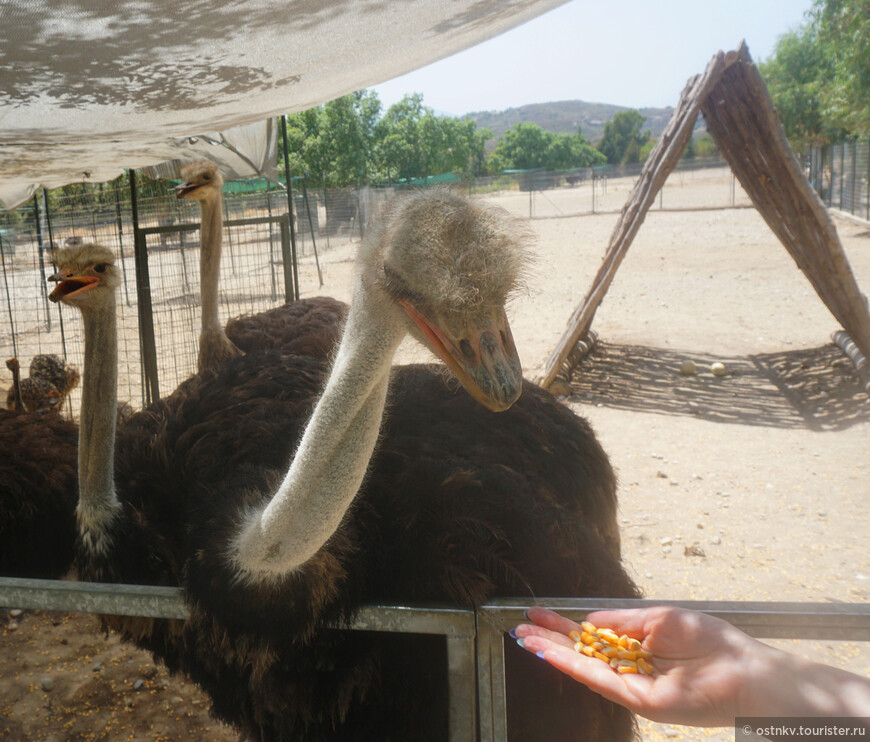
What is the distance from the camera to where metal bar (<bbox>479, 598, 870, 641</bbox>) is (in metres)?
1.28

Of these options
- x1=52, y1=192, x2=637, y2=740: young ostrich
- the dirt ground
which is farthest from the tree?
x1=52, y1=192, x2=637, y2=740: young ostrich

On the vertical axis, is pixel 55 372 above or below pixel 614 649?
below

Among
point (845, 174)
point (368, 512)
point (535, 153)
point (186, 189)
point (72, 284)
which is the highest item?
point (535, 153)

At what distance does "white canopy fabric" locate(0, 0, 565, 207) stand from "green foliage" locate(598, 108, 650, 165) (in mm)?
90362

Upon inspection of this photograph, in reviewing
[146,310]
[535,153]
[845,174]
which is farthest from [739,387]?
[535,153]

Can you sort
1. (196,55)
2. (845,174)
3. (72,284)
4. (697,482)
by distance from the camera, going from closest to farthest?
(196,55) → (72,284) → (697,482) → (845,174)

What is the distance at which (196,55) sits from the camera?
7.95ft

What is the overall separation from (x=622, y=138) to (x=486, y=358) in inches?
4136

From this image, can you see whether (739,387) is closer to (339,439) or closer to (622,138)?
(339,439)

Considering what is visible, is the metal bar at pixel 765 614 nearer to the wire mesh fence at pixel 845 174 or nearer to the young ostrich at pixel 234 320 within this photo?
the young ostrich at pixel 234 320

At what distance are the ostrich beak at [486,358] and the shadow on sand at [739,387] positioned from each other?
512 cm

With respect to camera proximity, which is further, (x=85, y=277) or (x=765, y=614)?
(x=85, y=277)

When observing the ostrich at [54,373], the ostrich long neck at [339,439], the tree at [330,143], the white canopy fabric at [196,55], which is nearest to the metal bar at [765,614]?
the ostrich long neck at [339,439]

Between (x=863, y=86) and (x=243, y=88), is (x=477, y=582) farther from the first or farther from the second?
(x=863, y=86)
